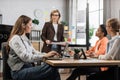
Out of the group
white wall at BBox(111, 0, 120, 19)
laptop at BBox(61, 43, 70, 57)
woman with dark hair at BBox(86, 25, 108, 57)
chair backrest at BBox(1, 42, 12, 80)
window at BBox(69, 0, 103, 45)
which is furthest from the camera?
window at BBox(69, 0, 103, 45)

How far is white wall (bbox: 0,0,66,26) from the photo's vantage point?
7.34 m

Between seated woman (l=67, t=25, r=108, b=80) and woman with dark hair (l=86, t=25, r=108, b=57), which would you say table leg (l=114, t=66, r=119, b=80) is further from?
woman with dark hair (l=86, t=25, r=108, b=57)

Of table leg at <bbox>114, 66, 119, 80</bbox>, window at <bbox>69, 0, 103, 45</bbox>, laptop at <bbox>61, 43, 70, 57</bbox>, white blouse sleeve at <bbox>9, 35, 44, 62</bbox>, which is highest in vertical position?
window at <bbox>69, 0, 103, 45</bbox>

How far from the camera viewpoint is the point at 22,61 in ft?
7.48

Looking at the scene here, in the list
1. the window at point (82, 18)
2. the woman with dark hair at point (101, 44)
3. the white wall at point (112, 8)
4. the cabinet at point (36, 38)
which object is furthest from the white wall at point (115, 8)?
the cabinet at point (36, 38)

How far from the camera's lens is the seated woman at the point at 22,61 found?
2.18 m

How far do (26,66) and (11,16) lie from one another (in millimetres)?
5312

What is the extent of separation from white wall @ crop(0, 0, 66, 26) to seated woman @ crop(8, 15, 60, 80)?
5157 millimetres

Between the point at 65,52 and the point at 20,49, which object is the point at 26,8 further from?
the point at 20,49

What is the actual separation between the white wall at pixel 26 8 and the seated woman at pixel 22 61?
5.16 meters

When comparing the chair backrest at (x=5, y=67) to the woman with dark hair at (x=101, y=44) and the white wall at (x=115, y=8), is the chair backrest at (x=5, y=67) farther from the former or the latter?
the white wall at (x=115, y=8)

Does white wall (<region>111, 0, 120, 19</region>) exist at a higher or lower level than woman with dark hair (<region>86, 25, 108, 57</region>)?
higher

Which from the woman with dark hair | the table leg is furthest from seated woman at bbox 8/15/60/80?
the woman with dark hair

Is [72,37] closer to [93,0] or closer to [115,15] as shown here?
[93,0]
